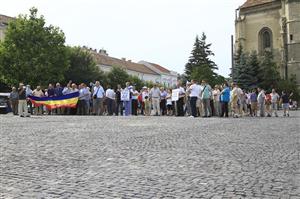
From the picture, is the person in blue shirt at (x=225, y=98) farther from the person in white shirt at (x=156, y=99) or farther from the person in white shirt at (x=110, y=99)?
the person in white shirt at (x=110, y=99)

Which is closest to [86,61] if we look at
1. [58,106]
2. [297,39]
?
[297,39]

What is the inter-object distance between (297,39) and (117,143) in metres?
60.4

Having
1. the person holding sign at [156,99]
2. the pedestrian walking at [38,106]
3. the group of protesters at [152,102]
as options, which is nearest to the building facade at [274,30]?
the group of protesters at [152,102]

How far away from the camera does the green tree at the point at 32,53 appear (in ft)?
177

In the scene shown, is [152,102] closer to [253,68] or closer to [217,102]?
[217,102]

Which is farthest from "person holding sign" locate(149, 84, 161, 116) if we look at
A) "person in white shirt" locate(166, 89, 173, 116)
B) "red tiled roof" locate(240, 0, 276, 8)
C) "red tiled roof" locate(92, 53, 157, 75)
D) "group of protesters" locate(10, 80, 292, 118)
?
"red tiled roof" locate(92, 53, 157, 75)

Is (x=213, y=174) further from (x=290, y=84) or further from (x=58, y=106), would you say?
(x=290, y=84)

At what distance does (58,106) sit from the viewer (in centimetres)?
2591

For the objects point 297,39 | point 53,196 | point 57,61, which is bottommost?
point 53,196

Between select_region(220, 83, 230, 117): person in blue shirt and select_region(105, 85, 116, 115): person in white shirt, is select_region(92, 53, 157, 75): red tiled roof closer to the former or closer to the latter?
select_region(105, 85, 116, 115): person in white shirt

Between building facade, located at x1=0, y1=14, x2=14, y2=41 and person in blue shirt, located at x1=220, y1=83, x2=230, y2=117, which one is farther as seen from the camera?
building facade, located at x1=0, y1=14, x2=14, y2=41

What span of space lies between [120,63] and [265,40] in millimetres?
56760

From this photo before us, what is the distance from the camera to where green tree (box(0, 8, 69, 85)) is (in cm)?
5397

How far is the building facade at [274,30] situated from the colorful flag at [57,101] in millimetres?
46657
